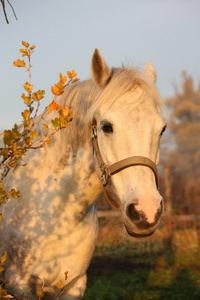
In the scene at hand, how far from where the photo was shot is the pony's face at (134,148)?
2.18 metres

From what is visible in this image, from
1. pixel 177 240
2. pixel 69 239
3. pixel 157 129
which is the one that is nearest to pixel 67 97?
pixel 157 129

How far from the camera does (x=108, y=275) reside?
6238 millimetres

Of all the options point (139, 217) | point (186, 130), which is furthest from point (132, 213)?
point (186, 130)

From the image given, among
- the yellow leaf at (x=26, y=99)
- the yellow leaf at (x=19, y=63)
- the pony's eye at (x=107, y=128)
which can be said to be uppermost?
the yellow leaf at (x=19, y=63)

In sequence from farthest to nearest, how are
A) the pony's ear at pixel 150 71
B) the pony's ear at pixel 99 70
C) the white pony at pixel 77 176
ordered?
1. the pony's ear at pixel 150 71
2. the pony's ear at pixel 99 70
3. the white pony at pixel 77 176

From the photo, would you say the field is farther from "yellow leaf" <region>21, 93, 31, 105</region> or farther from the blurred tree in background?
the blurred tree in background

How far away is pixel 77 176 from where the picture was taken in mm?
2877

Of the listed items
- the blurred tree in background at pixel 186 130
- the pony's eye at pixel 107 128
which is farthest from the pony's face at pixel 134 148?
the blurred tree in background at pixel 186 130

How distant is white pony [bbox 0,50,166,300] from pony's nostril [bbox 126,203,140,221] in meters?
0.10

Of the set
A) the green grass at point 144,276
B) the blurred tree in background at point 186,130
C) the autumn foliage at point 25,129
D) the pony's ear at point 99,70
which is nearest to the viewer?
the autumn foliage at point 25,129

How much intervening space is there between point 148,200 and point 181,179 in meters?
10.6

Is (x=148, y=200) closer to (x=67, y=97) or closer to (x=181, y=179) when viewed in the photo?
(x=67, y=97)

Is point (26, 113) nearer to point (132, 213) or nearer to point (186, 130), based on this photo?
point (132, 213)

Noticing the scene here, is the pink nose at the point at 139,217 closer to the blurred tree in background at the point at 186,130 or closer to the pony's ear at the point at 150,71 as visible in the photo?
the pony's ear at the point at 150,71
